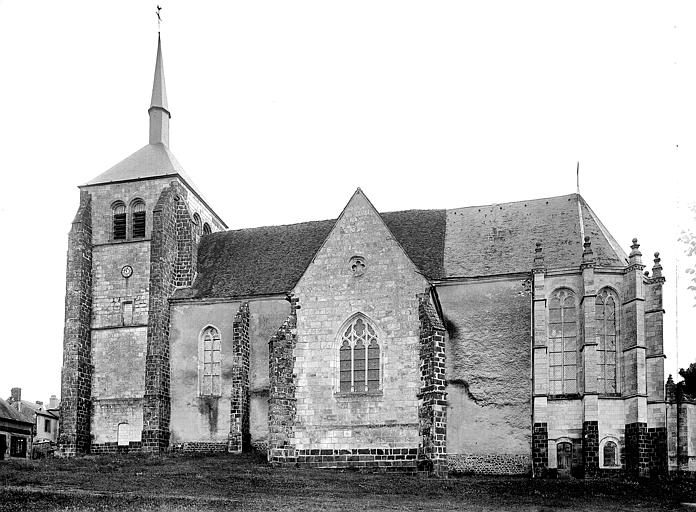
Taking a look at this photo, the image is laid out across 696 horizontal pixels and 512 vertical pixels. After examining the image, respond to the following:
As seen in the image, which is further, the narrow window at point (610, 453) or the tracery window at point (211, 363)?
the tracery window at point (211, 363)

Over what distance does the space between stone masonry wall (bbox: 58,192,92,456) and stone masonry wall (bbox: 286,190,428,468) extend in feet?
40.6

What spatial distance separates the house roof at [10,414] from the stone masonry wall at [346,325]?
32899 mm

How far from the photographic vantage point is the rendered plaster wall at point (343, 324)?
3631 cm

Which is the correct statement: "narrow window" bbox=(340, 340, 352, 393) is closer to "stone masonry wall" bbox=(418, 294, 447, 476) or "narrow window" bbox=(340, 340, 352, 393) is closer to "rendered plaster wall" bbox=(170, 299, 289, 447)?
"stone masonry wall" bbox=(418, 294, 447, 476)

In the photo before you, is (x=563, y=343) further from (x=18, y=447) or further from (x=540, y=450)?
(x=18, y=447)

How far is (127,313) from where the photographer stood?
45.1 metres

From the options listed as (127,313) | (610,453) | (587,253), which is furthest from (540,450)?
(127,313)

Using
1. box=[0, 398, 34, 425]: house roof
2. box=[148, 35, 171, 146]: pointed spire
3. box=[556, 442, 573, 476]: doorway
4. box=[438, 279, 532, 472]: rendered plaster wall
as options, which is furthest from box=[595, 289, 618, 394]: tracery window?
box=[0, 398, 34, 425]: house roof

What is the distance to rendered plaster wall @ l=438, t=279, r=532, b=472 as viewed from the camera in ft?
122

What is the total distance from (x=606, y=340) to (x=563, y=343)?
1704mm

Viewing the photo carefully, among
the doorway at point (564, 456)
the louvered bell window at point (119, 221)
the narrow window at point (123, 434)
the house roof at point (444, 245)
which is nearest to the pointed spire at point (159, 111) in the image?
the louvered bell window at point (119, 221)

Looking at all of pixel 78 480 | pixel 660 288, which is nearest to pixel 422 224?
pixel 660 288

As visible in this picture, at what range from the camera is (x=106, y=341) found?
44.8m

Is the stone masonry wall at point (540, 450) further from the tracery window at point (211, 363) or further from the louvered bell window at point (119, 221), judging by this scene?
the louvered bell window at point (119, 221)
